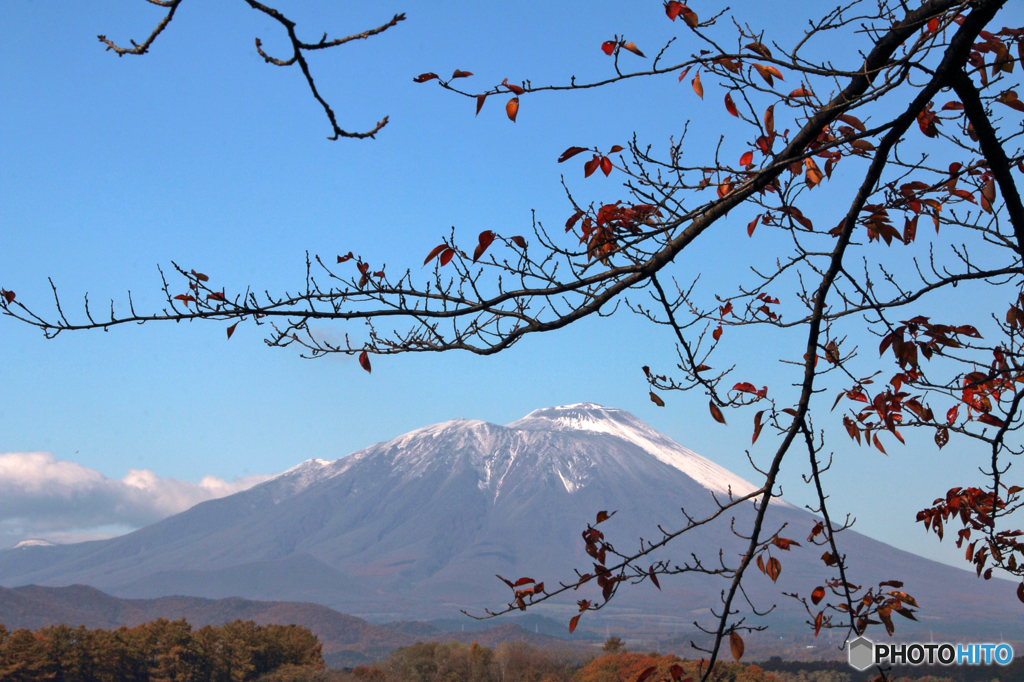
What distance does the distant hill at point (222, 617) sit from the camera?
109m

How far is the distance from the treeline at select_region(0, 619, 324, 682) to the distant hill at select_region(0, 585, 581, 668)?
226 ft

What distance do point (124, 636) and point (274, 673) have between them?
7.93 metres

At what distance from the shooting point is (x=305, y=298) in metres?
2.28

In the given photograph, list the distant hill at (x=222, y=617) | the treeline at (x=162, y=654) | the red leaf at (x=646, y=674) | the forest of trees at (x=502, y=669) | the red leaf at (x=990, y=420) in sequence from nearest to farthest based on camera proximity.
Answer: the red leaf at (x=646, y=674)
the red leaf at (x=990, y=420)
the forest of trees at (x=502, y=669)
the treeline at (x=162, y=654)
the distant hill at (x=222, y=617)

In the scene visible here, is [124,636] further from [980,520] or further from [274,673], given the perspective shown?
[980,520]

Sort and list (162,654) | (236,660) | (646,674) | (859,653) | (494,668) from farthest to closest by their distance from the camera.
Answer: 1. (162,654)
2. (236,660)
3. (494,668)
4. (859,653)
5. (646,674)

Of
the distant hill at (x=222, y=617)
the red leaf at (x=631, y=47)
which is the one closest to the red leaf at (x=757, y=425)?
the red leaf at (x=631, y=47)

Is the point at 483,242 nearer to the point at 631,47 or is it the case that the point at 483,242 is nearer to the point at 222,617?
the point at 631,47

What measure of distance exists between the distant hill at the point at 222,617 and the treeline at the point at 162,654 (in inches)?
2713

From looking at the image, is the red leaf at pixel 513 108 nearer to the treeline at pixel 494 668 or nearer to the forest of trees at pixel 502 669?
the forest of trees at pixel 502 669

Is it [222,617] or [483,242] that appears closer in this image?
[483,242]

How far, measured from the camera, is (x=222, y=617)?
13025 centimetres

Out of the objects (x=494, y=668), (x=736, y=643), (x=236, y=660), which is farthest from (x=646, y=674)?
(x=236, y=660)

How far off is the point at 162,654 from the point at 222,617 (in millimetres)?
109232
